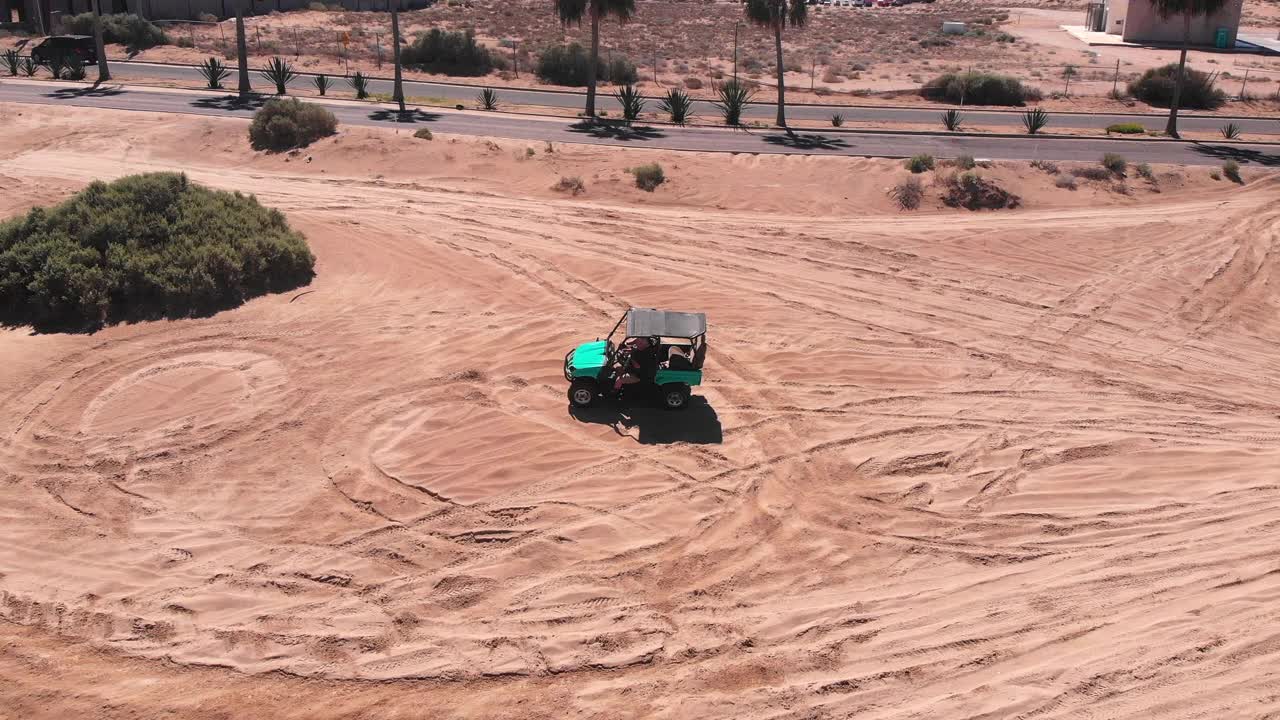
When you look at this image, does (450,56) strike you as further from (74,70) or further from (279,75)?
(74,70)

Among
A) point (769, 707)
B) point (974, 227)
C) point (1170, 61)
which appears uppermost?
point (1170, 61)

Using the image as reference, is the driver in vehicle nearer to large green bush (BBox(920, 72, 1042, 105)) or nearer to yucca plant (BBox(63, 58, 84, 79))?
large green bush (BBox(920, 72, 1042, 105))

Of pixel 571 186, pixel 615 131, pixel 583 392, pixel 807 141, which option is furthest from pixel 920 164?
pixel 583 392

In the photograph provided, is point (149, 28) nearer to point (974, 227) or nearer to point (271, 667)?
point (974, 227)

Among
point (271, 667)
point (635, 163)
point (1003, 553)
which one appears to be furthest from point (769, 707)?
point (635, 163)

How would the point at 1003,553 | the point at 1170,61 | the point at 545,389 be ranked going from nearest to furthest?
the point at 1003,553
the point at 545,389
the point at 1170,61

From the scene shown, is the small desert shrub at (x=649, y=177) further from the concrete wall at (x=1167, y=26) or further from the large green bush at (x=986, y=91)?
the concrete wall at (x=1167, y=26)

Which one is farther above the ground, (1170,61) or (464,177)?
(1170,61)
